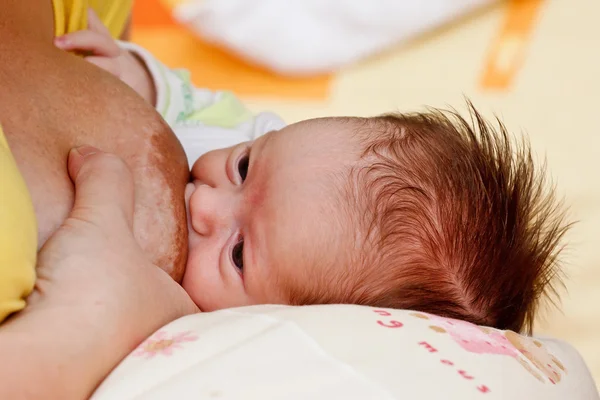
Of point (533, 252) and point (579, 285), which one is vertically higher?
point (533, 252)

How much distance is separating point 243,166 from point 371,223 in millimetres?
228

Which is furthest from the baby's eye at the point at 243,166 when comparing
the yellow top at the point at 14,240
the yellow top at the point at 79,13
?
the yellow top at the point at 14,240

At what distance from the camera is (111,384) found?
66 cm

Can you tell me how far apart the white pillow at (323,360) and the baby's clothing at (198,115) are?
49cm

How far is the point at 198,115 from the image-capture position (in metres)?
1.35

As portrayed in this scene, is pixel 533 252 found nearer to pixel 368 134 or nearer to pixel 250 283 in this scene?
pixel 368 134

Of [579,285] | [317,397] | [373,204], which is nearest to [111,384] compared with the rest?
[317,397]

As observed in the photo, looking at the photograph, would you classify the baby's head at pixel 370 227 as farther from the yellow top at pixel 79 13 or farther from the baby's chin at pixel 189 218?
the yellow top at pixel 79 13

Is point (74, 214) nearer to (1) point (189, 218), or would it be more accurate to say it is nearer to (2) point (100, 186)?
(2) point (100, 186)

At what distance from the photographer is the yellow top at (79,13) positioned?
1.07 meters

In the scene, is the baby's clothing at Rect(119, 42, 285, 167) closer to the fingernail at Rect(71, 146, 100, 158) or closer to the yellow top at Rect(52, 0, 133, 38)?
the yellow top at Rect(52, 0, 133, 38)

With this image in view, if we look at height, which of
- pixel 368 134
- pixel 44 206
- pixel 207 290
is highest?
pixel 368 134

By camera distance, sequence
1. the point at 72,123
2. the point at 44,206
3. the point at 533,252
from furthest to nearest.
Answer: the point at 533,252 → the point at 72,123 → the point at 44,206

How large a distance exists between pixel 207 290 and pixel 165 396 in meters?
0.32
